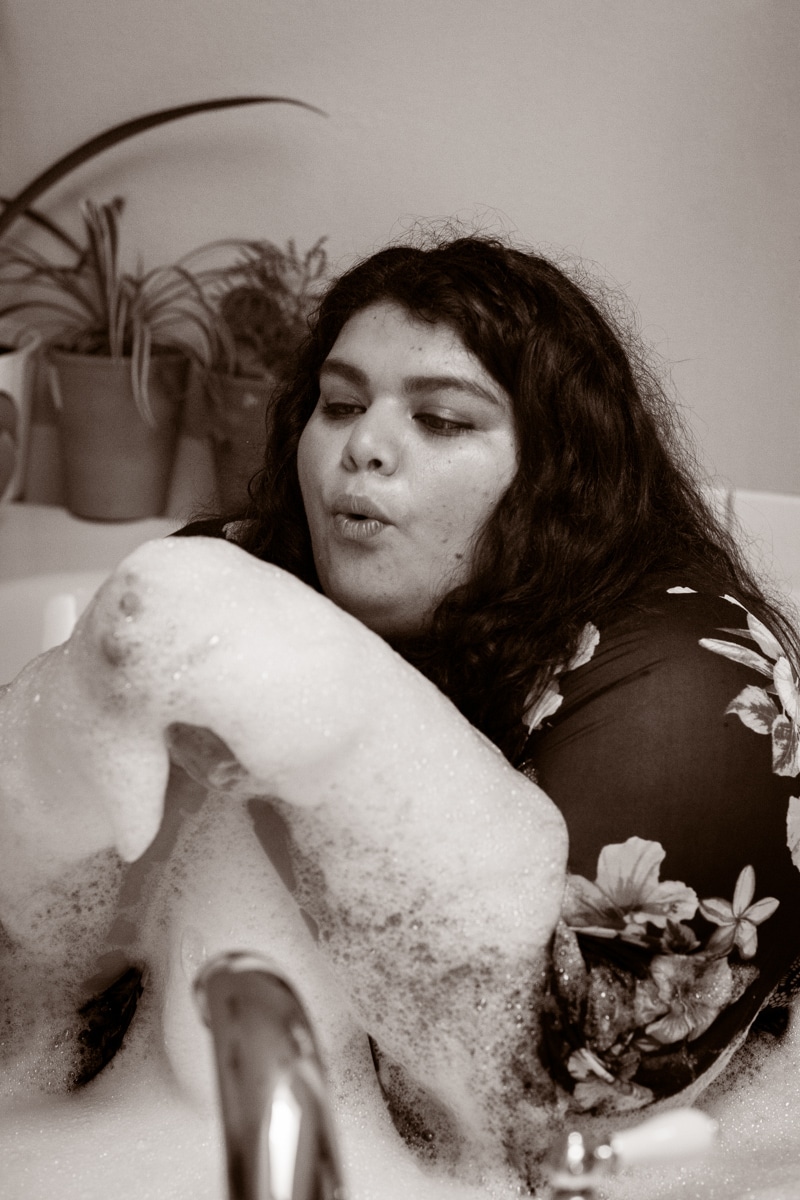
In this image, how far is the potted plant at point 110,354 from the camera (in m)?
1.79

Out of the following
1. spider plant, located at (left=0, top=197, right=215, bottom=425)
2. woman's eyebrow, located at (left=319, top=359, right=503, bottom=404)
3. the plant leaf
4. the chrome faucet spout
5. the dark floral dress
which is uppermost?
→ the plant leaf

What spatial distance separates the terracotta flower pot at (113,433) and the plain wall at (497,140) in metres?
0.24

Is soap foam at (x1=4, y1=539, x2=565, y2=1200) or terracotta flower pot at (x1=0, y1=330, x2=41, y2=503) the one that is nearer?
soap foam at (x1=4, y1=539, x2=565, y2=1200)

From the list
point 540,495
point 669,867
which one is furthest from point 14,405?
point 669,867

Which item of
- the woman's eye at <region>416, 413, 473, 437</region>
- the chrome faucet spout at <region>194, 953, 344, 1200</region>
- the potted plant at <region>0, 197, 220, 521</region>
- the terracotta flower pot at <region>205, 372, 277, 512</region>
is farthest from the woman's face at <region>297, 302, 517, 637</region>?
the potted plant at <region>0, 197, 220, 521</region>

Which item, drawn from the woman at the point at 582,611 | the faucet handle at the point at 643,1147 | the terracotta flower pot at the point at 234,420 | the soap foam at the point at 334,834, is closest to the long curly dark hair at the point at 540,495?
the woman at the point at 582,611

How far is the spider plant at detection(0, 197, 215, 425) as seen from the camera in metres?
1.78

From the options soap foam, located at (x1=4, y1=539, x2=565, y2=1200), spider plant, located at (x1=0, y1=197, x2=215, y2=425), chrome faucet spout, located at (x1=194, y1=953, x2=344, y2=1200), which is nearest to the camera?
chrome faucet spout, located at (x1=194, y1=953, x2=344, y2=1200)

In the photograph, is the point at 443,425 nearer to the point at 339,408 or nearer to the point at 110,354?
the point at 339,408

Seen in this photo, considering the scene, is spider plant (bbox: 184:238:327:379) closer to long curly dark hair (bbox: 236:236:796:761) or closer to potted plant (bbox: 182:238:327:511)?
potted plant (bbox: 182:238:327:511)

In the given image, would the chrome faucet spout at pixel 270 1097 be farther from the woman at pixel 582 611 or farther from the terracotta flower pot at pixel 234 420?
the terracotta flower pot at pixel 234 420

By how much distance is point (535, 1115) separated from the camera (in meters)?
0.84

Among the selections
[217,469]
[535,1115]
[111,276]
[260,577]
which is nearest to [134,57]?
[111,276]

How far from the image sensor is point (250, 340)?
177 centimetres
